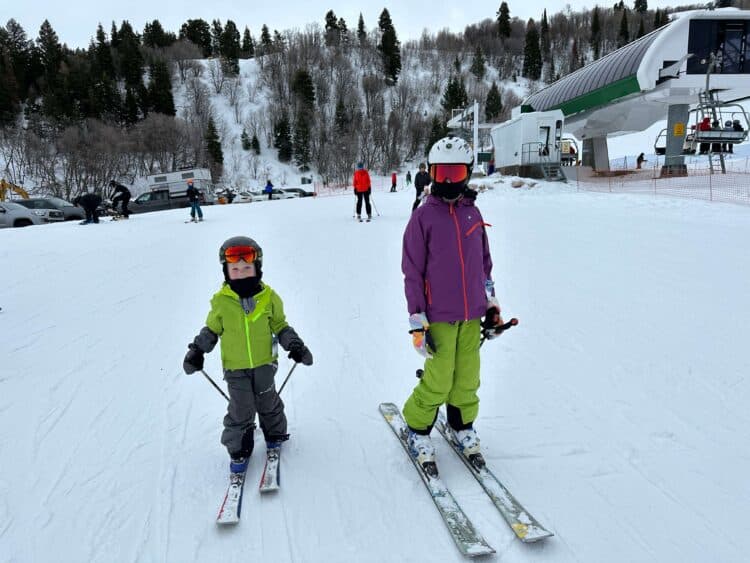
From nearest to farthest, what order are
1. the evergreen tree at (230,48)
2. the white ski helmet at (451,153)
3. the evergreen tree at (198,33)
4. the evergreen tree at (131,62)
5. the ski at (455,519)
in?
the ski at (455,519) < the white ski helmet at (451,153) < the evergreen tree at (131,62) < the evergreen tree at (230,48) < the evergreen tree at (198,33)

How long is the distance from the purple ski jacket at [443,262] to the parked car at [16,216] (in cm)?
1947

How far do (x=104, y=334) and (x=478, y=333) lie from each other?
4.34m

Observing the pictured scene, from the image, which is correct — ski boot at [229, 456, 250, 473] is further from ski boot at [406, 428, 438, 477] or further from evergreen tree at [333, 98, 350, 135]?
evergreen tree at [333, 98, 350, 135]

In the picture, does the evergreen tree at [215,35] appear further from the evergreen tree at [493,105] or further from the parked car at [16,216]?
the parked car at [16,216]

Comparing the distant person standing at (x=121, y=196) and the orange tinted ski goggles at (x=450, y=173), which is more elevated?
the distant person standing at (x=121, y=196)

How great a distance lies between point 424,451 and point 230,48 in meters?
83.9

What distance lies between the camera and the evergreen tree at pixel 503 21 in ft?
294

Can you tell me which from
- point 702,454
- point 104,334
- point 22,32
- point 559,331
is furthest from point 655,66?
point 22,32

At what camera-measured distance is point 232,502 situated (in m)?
2.28

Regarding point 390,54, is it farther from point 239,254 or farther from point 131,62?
point 239,254

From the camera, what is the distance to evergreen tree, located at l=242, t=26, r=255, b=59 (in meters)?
82.1

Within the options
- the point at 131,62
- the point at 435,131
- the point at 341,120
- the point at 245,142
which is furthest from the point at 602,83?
the point at 131,62

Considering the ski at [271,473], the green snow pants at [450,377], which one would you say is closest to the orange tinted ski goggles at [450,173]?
the green snow pants at [450,377]

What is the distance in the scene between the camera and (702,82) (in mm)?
16984
